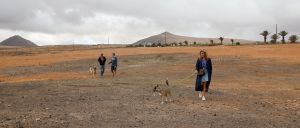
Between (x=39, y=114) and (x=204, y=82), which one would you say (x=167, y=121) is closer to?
(x=39, y=114)

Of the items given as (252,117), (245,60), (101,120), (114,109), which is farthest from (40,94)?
(245,60)

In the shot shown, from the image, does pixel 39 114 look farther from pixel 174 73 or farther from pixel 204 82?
pixel 174 73

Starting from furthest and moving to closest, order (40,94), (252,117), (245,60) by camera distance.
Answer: (245,60), (40,94), (252,117)

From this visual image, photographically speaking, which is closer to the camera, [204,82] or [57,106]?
[57,106]

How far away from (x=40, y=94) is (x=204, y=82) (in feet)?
20.3

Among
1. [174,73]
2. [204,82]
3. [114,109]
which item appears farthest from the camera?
[174,73]

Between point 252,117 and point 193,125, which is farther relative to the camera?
point 252,117

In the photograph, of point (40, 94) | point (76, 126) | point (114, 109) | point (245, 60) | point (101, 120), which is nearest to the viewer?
point (76, 126)

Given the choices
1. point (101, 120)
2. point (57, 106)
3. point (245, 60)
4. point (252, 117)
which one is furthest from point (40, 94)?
point (245, 60)

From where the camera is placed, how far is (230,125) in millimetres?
12430

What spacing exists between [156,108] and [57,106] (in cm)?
292

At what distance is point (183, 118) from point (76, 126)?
2762 mm

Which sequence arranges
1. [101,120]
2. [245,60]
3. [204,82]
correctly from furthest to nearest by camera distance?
[245,60]
[204,82]
[101,120]

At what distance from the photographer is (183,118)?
13.3 metres
